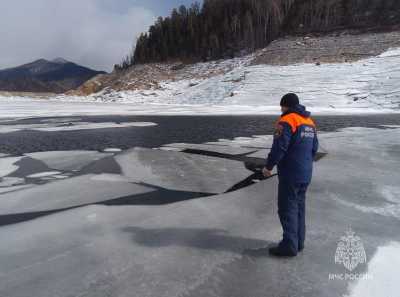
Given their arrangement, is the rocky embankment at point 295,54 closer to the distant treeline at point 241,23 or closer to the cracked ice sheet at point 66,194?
the distant treeline at point 241,23

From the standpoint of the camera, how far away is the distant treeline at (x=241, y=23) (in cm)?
3650

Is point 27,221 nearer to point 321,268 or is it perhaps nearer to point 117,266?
point 117,266

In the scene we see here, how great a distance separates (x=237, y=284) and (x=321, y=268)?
0.76 m

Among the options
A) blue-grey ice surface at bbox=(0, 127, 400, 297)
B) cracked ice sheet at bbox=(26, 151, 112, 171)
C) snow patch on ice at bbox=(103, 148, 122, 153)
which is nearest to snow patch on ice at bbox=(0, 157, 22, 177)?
blue-grey ice surface at bbox=(0, 127, 400, 297)

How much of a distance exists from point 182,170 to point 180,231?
2.59 meters

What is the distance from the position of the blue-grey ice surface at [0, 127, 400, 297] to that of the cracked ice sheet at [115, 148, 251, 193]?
0.10 ft

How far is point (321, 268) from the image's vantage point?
9.11 ft

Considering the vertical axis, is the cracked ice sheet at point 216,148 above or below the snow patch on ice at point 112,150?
below

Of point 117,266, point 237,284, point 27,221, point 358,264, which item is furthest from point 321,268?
point 27,221

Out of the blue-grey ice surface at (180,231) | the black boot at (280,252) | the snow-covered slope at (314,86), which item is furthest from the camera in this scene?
the snow-covered slope at (314,86)

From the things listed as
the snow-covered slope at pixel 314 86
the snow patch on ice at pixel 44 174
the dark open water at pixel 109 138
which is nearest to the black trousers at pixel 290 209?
the snow patch on ice at pixel 44 174

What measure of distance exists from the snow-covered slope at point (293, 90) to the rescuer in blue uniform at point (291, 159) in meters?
18.1

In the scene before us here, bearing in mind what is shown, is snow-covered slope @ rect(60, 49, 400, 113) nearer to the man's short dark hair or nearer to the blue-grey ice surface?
the blue-grey ice surface

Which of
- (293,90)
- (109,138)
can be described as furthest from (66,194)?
(293,90)
